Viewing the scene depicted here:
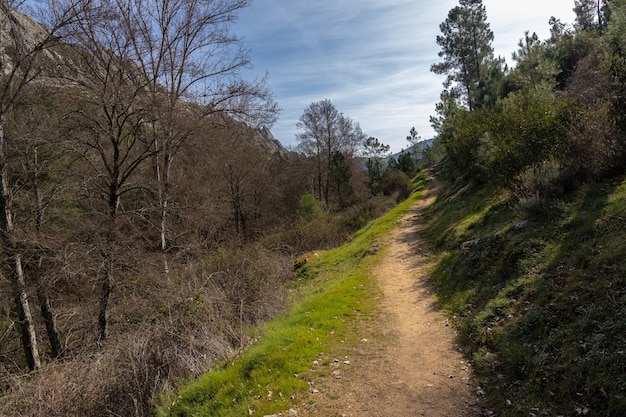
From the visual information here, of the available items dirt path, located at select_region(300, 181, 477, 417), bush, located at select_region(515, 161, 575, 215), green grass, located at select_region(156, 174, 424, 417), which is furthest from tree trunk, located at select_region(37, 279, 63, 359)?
bush, located at select_region(515, 161, 575, 215)

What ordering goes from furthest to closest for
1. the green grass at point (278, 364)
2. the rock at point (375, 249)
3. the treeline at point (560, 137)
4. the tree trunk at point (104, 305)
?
the rock at point (375, 249) < the tree trunk at point (104, 305) < the treeline at point (560, 137) < the green grass at point (278, 364)

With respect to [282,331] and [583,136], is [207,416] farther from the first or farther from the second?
[583,136]

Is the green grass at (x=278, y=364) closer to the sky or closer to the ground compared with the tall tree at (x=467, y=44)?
closer to the ground

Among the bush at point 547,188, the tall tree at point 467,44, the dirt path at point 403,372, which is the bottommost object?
the dirt path at point 403,372

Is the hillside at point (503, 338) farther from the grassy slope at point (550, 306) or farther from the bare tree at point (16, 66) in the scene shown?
the bare tree at point (16, 66)

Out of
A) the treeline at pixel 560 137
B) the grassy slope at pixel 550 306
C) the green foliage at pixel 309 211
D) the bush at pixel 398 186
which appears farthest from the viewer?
the bush at pixel 398 186

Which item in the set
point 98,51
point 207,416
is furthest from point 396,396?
point 98,51

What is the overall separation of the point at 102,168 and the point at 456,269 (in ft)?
31.5

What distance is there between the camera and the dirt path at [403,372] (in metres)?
4.32

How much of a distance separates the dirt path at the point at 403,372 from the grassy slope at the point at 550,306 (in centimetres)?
32

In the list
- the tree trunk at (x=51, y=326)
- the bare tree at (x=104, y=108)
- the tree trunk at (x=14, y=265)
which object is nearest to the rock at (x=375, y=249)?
the bare tree at (x=104, y=108)

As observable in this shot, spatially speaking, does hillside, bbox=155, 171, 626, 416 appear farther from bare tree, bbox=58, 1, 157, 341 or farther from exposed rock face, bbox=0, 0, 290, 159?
exposed rock face, bbox=0, 0, 290, 159

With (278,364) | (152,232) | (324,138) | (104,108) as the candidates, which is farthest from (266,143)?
(278,364)

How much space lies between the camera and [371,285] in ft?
30.4
